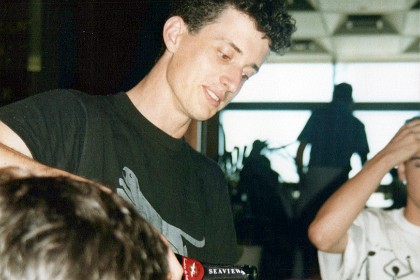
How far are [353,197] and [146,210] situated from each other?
953 mm

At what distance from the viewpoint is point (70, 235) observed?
548mm

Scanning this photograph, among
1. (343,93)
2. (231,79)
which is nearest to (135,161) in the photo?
(231,79)

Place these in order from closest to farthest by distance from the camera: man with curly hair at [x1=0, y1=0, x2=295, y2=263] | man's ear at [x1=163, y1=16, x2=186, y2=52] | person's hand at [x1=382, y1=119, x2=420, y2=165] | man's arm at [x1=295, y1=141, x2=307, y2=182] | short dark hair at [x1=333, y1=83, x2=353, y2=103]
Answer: man with curly hair at [x1=0, y1=0, x2=295, y2=263]
man's ear at [x1=163, y1=16, x2=186, y2=52]
person's hand at [x1=382, y1=119, x2=420, y2=165]
man's arm at [x1=295, y1=141, x2=307, y2=182]
short dark hair at [x1=333, y1=83, x2=353, y2=103]

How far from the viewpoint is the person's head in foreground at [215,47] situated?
1.54 m

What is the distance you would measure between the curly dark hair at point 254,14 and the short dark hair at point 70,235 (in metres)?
1.08

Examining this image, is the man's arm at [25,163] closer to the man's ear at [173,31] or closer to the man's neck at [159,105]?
the man's neck at [159,105]

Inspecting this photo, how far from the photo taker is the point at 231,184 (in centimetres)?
434

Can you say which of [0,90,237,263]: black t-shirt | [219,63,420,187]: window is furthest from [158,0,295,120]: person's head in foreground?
[219,63,420,187]: window

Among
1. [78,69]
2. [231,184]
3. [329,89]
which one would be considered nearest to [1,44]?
[78,69]

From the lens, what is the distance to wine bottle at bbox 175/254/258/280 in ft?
2.74

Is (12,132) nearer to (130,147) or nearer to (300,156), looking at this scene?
(130,147)

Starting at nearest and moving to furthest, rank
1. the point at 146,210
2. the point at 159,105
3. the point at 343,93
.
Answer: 1. the point at 146,210
2. the point at 159,105
3. the point at 343,93

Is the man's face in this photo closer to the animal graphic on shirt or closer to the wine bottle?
the animal graphic on shirt

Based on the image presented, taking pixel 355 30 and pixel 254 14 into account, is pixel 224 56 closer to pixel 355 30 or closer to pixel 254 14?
pixel 254 14
